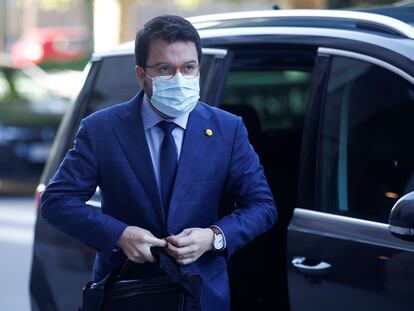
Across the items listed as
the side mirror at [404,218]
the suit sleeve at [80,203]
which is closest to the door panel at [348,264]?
the side mirror at [404,218]

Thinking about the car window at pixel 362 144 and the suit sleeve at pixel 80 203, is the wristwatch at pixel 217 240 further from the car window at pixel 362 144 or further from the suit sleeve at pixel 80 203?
the car window at pixel 362 144

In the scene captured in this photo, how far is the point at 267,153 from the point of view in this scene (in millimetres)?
4793

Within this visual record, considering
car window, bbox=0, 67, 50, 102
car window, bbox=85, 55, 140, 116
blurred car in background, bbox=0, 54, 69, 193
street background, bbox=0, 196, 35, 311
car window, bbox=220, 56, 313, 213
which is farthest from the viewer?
car window, bbox=0, 67, 50, 102

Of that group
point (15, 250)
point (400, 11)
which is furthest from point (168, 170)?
point (15, 250)

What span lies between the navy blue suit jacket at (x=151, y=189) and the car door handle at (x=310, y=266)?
1.07ft

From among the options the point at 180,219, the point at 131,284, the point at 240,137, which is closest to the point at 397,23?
the point at 240,137

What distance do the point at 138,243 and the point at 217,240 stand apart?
0.77 ft

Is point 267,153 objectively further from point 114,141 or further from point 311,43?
point 114,141

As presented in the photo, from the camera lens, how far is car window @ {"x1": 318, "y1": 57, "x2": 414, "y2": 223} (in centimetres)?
386

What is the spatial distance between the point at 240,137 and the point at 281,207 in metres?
1.27

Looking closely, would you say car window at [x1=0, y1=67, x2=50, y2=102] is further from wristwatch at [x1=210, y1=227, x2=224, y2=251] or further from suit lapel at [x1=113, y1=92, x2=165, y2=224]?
wristwatch at [x1=210, y1=227, x2=224, y2=251]

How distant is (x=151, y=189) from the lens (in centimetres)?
339

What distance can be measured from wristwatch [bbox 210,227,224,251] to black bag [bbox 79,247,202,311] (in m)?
0.11

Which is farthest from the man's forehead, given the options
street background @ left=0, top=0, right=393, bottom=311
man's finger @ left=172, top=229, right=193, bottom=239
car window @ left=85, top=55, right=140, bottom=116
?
street background @ left=0, top=0, right=393, bottom=311
